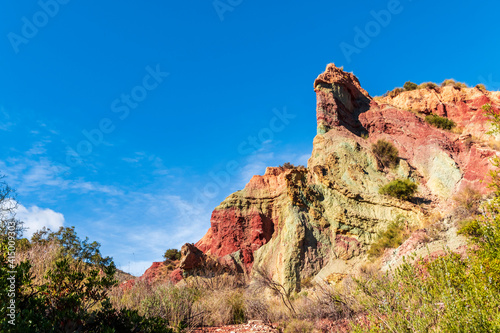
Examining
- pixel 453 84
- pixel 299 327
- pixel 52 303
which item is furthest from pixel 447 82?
pixel 52 303

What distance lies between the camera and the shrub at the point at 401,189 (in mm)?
18266

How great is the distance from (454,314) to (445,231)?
31.8 ft

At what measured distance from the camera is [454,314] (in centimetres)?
360

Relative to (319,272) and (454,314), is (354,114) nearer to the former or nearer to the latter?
(319,272)

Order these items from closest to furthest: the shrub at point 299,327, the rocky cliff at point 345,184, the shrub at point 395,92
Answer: the shrub at point 299,327 → the rocky cliff at point 345,184 → the shrub at point 395,92

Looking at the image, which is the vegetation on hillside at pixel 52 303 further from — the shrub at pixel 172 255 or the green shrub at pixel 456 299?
the shrub at pixel 172 255

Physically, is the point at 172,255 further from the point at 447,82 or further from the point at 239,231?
the point at 447,82

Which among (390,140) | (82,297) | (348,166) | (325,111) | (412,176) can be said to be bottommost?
(82,297)

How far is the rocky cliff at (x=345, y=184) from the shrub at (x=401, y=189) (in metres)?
0.68

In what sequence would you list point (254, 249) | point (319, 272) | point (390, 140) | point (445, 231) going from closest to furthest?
1. point (445, 231)
2. point (319, 272)
3. point (254, 249)
4. point (390, 140)

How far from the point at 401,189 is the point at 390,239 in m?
4.37

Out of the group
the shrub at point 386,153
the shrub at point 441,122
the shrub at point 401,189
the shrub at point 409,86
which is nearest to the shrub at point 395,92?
the shrub at point 409,86

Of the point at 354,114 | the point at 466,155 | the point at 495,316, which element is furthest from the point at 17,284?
the point at 354,114

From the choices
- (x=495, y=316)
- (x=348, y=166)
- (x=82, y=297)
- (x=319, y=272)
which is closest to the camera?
(x=495, y=316)
